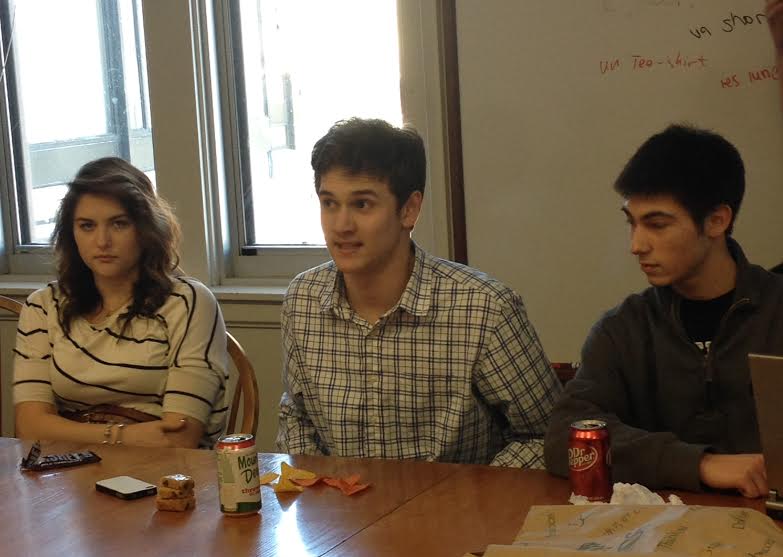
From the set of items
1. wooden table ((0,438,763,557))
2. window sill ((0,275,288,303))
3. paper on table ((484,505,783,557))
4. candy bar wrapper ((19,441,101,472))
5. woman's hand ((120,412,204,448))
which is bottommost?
woman's hand ((120,412,204,448))

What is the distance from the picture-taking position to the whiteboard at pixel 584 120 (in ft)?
8.31

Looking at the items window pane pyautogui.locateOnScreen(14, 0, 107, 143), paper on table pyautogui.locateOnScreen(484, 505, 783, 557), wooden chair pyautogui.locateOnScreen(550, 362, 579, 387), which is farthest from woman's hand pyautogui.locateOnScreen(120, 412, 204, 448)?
window pane pyautogui.locateOnScreen(14, 0, 107, 143)

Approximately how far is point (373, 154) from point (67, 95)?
2.06 meters

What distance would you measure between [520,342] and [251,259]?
164 cm

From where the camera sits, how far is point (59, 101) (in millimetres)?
3803

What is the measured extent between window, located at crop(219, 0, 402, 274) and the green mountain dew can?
1.86 meters

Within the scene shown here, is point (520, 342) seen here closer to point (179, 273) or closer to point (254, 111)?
point (179, 273)

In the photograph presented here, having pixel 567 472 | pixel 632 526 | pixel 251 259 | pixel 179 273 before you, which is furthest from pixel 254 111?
pixel 632 526

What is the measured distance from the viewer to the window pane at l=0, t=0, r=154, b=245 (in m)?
3.66

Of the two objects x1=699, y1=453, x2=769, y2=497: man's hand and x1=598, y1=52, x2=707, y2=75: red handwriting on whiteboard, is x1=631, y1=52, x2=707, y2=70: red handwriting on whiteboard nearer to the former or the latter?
Answer: x1=598, y1=52, x2=707, y2=75: red handwriting on whiteboard

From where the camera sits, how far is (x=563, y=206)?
9.03ft

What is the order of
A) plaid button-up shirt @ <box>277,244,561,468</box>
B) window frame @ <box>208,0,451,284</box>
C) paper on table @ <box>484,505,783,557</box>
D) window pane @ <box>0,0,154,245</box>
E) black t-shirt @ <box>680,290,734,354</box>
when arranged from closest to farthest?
paper on table @ <box>484,505,783,557</box>, black t-shirt @ <box>680,290,734,354</box>, plaid button-up shirt @ <box>277,244,561,468</box>, window frame @ <box>208,0,451,284</box>, window pane @ <box>0,0,154,245</box>

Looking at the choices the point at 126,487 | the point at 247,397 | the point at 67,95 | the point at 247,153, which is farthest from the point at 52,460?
the point at 67,95

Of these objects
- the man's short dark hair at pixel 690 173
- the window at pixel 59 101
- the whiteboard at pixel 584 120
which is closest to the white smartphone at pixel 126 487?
the man's short dark hair at pixel 690 173
